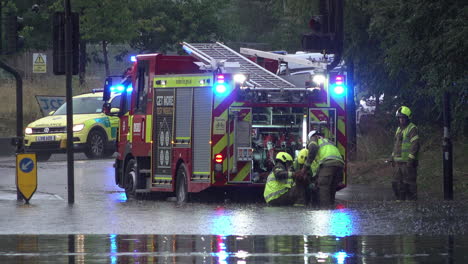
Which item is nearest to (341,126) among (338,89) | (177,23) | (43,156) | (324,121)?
(324,121)

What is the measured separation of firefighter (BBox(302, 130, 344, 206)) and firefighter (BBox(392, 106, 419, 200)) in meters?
1.44

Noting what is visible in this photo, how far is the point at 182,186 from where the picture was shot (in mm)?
19203

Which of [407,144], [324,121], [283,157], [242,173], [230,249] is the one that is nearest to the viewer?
[230,249]

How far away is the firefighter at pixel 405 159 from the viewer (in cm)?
1894

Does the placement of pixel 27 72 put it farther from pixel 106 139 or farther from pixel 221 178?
pixel 221 178

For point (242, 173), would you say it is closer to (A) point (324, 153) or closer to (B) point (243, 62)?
(A) point (324, 153)

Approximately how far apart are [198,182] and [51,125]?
12266mm

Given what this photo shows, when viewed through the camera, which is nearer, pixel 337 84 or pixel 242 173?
pixel 242 173

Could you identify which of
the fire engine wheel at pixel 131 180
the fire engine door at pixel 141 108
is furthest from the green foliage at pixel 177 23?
the fire engine door at pixel 141 108

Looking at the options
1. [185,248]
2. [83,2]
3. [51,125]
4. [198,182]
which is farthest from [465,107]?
[83,2]

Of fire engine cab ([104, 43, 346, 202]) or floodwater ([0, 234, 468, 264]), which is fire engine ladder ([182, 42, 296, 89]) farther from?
floodwater ([0, 234, 468, 264])

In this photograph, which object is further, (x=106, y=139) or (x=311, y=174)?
(x=106, y=139)

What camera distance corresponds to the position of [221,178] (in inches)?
722

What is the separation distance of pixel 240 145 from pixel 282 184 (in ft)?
3.51
